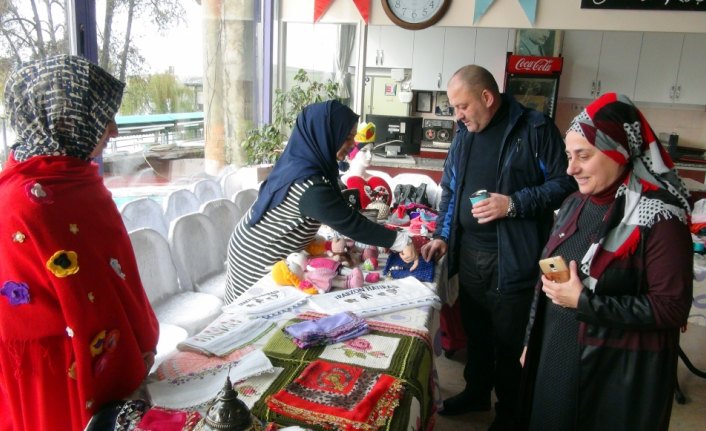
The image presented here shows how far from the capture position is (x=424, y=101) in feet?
22.8

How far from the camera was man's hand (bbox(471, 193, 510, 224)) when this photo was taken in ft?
6.04

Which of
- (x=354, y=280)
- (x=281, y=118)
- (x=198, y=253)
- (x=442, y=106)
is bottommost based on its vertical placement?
(x=198, y=253)

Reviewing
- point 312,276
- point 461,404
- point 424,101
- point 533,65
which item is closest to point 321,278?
point 312,276

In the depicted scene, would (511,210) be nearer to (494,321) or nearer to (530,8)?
(494,321)

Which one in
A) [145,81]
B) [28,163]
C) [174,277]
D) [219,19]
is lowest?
[174,277]

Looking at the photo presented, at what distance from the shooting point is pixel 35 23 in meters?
2.37

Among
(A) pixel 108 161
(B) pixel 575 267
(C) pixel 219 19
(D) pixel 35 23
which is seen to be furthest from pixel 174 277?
(C) pixel 219 19

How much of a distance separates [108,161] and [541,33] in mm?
5365

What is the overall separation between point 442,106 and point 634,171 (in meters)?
5.86

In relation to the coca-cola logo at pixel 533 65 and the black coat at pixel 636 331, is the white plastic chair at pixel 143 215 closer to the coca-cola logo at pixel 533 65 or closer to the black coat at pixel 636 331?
the black coat at pixel 636 331

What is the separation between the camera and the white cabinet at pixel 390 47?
6.61 meters

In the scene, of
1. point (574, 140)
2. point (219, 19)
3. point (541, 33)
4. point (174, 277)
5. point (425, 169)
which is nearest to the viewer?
point (574, 140)

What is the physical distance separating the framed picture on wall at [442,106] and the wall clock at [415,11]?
2669mm

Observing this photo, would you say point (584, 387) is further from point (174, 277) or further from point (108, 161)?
point (108, 161)
